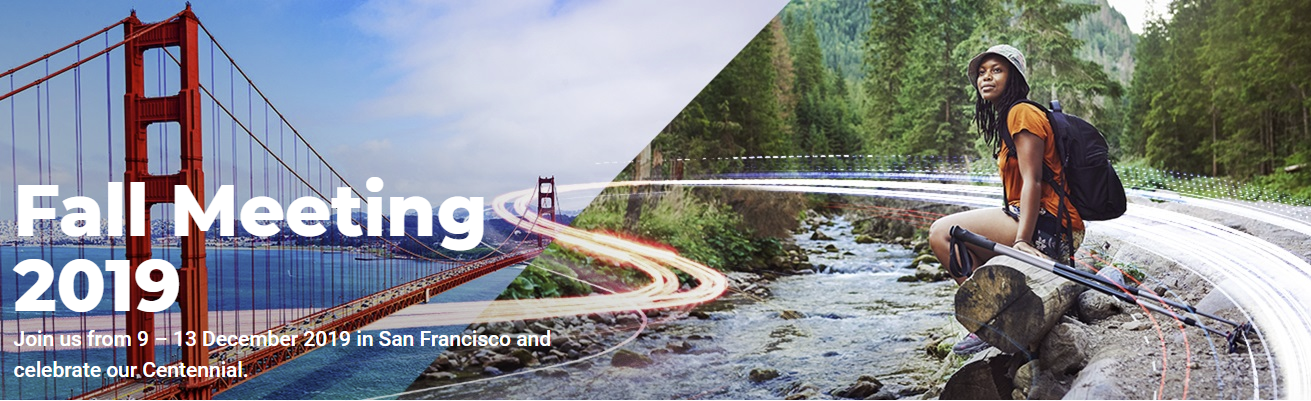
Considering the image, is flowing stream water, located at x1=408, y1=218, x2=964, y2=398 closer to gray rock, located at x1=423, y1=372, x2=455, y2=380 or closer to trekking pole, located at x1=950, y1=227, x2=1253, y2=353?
gray rock, located at x1=423, y1=372, x2=455, y2=380

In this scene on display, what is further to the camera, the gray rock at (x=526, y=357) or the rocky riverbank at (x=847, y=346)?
the gray rock at (x=526, y=357)

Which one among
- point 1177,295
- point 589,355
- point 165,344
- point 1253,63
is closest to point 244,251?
point 165,344

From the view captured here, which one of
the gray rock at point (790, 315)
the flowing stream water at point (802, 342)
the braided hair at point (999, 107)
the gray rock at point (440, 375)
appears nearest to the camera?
the braided hair at point (999, 107)

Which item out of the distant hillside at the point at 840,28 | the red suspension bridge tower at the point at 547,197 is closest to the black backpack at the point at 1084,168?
the distant hillside at the point at 840,28

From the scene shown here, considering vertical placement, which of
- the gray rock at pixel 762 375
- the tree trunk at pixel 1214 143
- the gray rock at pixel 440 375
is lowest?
the gray rock at pixel 440 375

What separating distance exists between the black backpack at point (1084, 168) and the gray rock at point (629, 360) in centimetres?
206

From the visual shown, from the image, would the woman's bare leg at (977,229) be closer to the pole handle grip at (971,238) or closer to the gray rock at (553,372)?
the pole handle grip at (971,238)

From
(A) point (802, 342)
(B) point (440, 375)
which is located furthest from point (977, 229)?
(B) point (440, 375)

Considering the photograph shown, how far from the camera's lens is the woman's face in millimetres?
3891

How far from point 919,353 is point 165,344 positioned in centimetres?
355

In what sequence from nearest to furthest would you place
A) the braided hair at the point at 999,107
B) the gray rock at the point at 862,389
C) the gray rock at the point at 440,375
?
the braided hair at the point at 999,107, the gray rock at the point at 862,389, the gray rock at the point at 440,375

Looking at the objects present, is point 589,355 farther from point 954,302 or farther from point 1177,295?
point 1177,295

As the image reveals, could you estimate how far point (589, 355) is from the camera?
15.2 ft

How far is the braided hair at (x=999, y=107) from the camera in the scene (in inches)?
151
